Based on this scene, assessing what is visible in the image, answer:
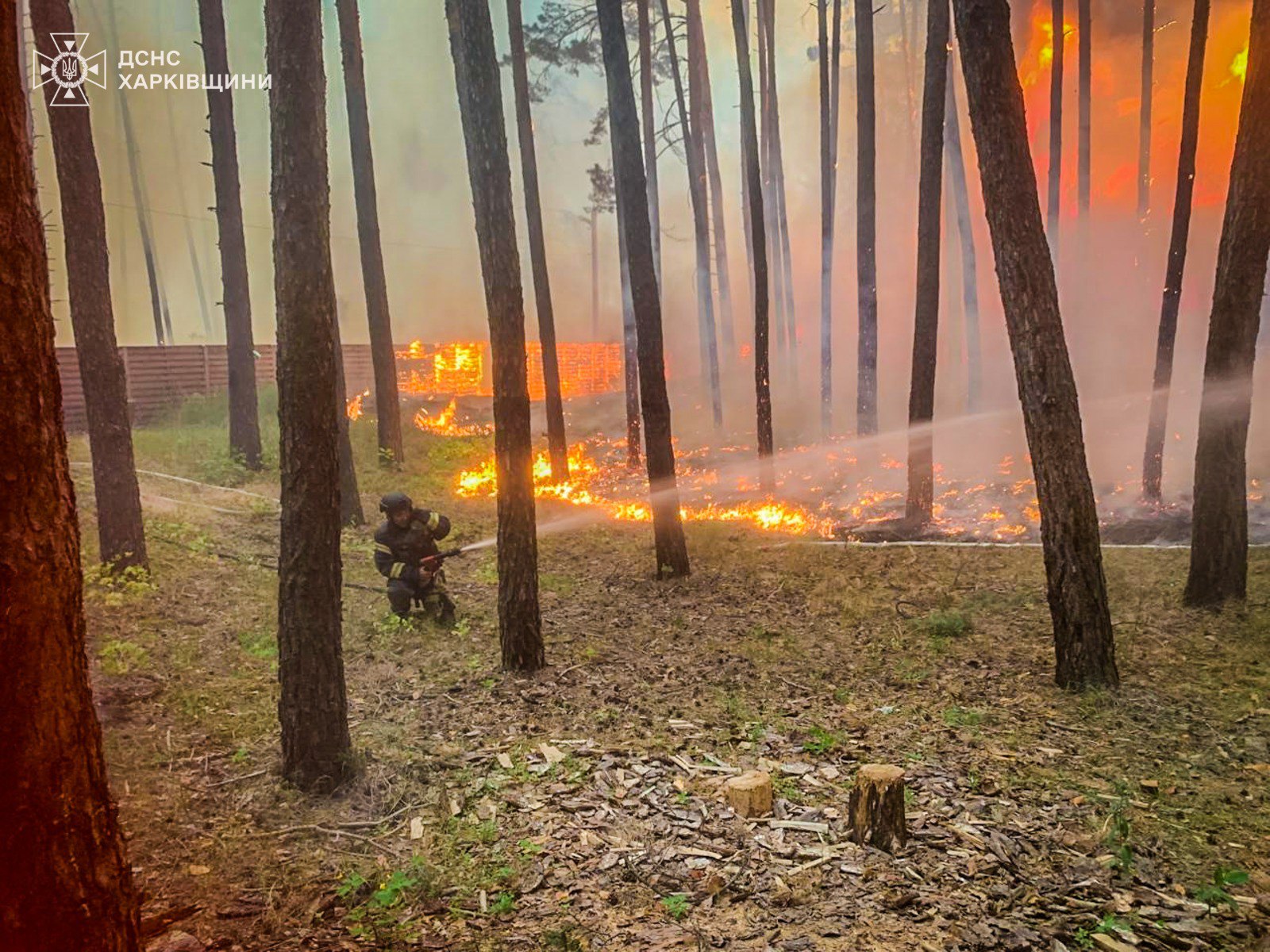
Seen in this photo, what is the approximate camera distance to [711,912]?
144 inches

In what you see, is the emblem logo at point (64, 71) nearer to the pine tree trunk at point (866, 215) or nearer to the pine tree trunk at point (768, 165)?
the pine tree trunk at point (866, 215)

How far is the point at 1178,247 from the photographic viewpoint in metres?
11.5

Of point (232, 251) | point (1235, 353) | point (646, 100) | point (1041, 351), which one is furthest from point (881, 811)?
point (646, 100)

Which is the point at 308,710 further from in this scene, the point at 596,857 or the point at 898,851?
the point at 898,851

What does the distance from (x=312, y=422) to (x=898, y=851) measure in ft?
15.3

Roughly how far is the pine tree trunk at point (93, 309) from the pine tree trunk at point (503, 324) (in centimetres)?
534

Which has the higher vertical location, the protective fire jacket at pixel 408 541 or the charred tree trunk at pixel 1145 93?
the charred tree trunk at pixel 1145 93

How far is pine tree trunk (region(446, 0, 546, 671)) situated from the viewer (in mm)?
6805

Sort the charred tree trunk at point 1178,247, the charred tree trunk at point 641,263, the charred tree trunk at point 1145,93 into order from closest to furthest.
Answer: the charred tree trunk at point 641,263
the charred tree trunk at point 1178,247
the charred tree trunk at point 1145,93

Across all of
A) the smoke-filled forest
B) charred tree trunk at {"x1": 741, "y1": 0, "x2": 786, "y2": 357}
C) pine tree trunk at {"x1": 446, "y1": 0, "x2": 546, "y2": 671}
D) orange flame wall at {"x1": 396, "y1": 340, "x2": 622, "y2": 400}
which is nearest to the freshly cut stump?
the smoke-filled forest

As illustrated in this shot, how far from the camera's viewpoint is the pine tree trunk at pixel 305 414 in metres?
4.73

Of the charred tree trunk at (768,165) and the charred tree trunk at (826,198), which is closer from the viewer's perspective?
the charred tree trunk at (826,198)

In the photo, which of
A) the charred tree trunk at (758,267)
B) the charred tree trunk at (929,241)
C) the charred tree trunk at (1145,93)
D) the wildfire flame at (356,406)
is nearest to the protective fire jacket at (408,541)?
the charred tree trunk at (929,241)

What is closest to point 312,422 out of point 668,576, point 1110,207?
point 668,576
